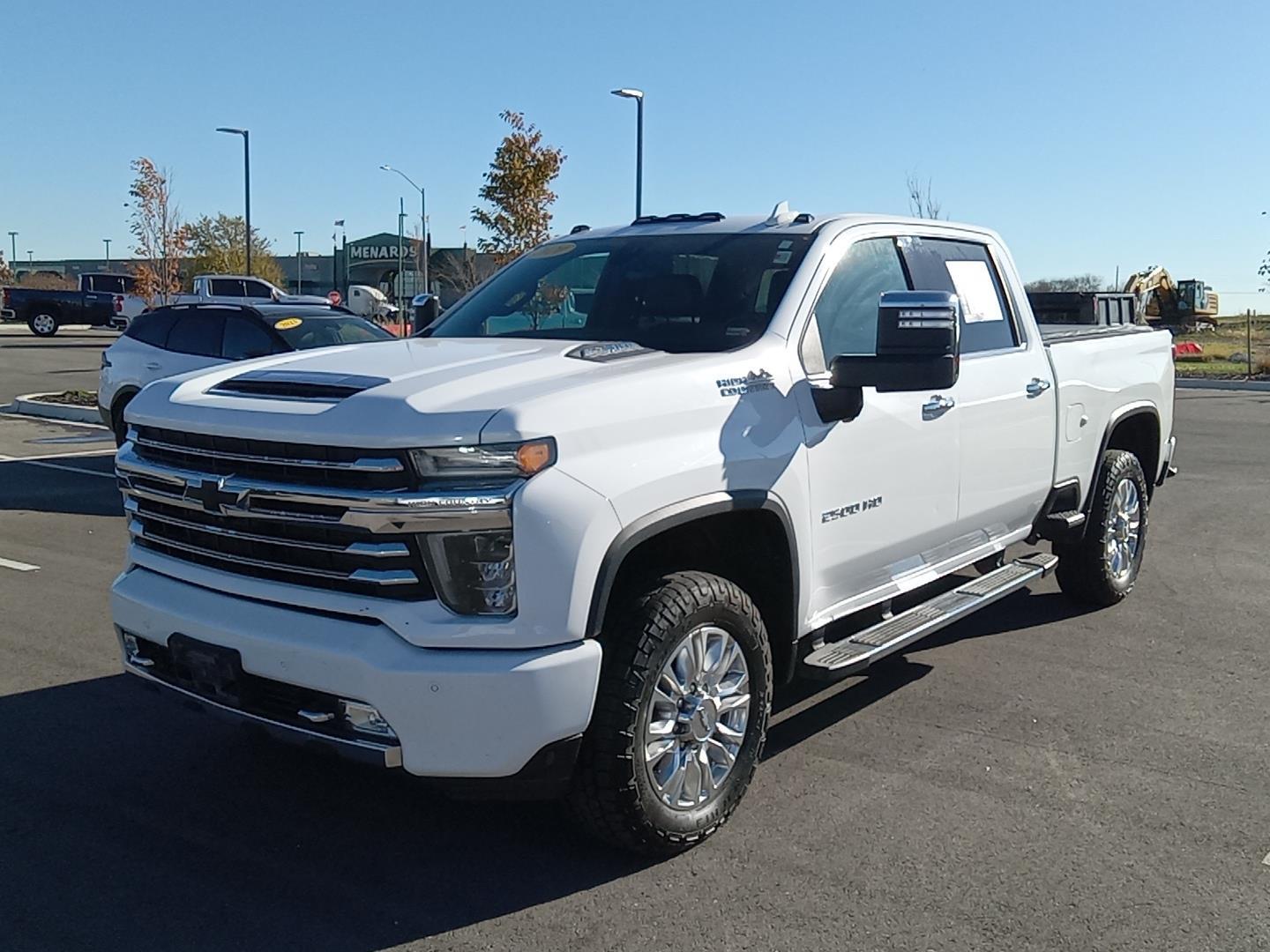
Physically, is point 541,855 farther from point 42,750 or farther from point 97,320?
point 97,320

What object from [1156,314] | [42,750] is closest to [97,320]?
[1156,314]

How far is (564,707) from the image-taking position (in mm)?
3373

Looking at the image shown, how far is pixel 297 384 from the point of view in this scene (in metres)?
3.80

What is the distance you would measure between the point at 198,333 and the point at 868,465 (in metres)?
9.39

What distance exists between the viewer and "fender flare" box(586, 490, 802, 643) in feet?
11.4

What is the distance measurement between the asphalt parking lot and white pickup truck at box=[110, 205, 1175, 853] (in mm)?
371

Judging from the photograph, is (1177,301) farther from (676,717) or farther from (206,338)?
(676,717)

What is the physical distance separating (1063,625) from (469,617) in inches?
172

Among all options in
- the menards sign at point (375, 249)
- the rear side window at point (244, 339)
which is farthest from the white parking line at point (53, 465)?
the menards sign at point (375, 249)

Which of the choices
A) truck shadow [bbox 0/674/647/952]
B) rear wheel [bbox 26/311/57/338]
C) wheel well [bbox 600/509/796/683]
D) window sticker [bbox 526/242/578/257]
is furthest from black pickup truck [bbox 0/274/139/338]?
wheel well [bbox 600/509/796/683]

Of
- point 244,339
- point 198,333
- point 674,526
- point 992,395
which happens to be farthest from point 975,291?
point 198,333

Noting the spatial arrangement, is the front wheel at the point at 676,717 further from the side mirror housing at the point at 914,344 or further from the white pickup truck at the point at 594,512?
the side mirror housing at the point at 914,344

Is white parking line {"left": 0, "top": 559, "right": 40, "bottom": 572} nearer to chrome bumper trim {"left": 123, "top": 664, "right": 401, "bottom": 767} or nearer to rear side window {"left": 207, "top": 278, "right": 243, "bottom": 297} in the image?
chrome bumper trim {"left": 123, "top": 664, "right": 401, "bottom": 767}

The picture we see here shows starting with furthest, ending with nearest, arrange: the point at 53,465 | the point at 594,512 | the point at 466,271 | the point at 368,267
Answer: the point at 368,267
the point at 466,271
the point at 53,465
the point at 594,512
